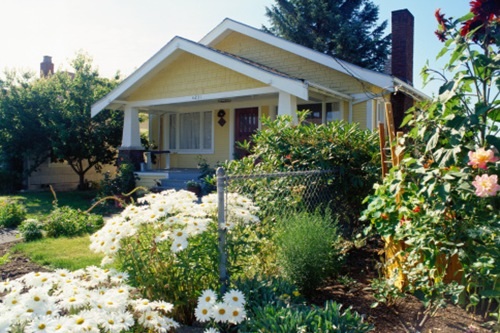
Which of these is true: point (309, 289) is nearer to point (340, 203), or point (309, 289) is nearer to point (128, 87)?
point (340, 203)

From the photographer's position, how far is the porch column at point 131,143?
42.0ft

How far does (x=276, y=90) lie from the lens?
9625 mm

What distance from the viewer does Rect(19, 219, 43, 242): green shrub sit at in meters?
7.09

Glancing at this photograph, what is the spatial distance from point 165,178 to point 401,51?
26.3 ft

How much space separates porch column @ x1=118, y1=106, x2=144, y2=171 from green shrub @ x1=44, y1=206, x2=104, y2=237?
4725 mm

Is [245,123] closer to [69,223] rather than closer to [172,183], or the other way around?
[172,183]

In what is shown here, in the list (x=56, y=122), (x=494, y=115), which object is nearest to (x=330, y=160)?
(x=494, y=115)

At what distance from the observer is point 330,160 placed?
18.3ft

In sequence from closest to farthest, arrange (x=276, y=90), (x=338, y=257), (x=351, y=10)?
(x=338, y=257)
(x=276, y=90)
(x=351, y=10)

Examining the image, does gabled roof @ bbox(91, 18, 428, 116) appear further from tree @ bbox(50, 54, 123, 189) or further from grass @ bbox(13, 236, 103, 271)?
grass @ bbox(13, 236, 103, 271)

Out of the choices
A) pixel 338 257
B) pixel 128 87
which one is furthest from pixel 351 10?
pixel 338 257

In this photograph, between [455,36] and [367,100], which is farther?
[367,100]

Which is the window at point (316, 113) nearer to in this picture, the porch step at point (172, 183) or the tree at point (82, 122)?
the porch step at point (172, 183)

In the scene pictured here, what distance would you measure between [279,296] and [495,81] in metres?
2.34
